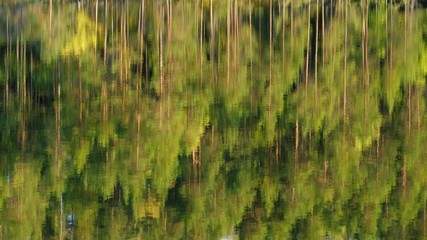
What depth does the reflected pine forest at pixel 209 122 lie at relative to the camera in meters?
22.3

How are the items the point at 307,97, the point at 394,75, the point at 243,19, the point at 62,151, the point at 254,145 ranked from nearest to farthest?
the point at 62,151, the point at 254,145, the point at 307,97, the point at 394,75, the point at 243,19

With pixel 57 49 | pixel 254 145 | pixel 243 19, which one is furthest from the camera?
pixel 243 19

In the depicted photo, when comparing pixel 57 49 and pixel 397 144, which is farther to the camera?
pixel 57 49

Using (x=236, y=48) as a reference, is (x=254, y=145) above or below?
below

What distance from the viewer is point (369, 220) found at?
21922 millimetres

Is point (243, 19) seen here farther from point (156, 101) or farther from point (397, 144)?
point (397, 144)

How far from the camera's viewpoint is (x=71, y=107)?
30.5 meters

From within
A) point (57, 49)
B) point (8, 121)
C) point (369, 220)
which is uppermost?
point (57, 49)

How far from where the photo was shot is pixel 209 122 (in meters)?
29.3

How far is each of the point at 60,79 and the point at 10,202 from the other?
499 inches

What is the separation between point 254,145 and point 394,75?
1046 cm

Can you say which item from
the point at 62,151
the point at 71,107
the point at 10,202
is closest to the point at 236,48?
the point at 71,107

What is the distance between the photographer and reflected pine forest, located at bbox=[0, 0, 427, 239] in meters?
22.3

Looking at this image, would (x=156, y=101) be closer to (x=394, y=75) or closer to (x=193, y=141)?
(x=193, y=141)
